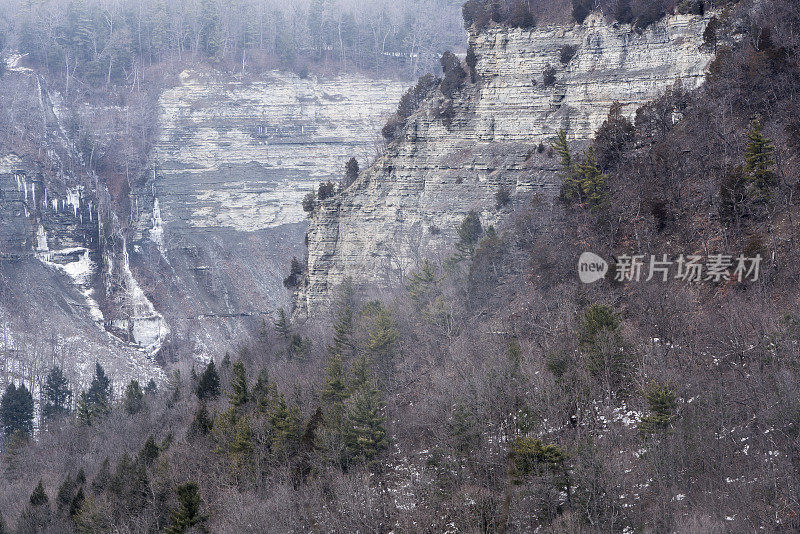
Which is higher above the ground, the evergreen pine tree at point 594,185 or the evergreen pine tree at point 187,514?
the evergreen pine tree at point 594,185

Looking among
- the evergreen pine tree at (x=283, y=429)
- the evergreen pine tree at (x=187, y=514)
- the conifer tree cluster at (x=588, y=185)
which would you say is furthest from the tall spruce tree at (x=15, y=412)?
the conifer tree cluster at (x=588, y=185)

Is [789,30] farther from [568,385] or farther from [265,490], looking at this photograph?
[265,490]

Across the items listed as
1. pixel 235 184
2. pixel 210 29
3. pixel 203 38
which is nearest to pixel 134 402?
pixel 235 184

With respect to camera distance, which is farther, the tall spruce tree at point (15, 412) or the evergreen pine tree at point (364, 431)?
the tall spruce tree at point (15, 412)

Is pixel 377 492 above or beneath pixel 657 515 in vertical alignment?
beneath

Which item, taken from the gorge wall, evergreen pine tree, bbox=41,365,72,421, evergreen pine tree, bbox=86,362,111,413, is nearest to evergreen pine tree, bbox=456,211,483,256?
evergreen pine tree, bbox=86,362,111,413

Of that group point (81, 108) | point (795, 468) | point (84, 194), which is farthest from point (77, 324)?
point (795, 468)

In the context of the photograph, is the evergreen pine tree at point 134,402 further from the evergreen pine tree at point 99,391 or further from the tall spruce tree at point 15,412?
the tall spruce tree at point 15,412

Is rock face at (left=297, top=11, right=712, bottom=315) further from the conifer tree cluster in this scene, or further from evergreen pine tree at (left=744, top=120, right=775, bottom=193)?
evergreen pine tree at (left=744, top=120, right=775, bottom=193)
